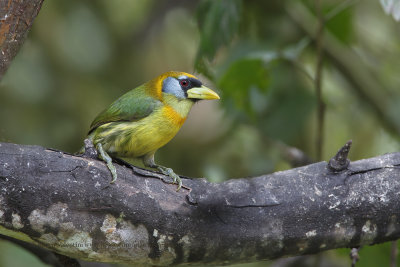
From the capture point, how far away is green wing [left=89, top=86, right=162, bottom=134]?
2.88 meters

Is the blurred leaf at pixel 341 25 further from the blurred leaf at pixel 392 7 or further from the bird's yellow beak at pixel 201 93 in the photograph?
the blurred leaf at pixel 392 7

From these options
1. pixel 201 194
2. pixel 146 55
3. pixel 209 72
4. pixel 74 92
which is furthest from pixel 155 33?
pixel 201 194

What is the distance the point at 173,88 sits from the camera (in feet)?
10.4

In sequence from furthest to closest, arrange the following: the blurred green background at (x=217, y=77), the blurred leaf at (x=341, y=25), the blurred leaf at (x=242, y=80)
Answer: the blurred green background at (x=217, y=77)
the blurred leaf at (x=341, y=25)
the blurred leaf at (x=242, y=80)

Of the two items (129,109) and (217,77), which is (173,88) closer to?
(129,109)

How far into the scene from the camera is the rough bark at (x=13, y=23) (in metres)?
2.01

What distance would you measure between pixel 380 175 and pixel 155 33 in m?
2.56

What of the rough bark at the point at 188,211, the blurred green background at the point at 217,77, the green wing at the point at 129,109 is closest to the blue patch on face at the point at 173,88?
the green wing at the point at 129,109

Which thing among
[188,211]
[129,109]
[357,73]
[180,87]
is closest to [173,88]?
[180,87]

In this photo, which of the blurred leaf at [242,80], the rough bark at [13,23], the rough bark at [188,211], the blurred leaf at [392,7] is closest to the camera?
the rough bark at [188,211]

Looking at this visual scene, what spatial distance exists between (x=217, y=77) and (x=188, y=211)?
1.62 meters

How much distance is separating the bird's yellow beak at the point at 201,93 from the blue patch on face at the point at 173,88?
1.9 inches

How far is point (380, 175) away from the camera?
87.9 inches

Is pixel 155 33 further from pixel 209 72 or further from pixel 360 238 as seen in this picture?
pixel 360 238
